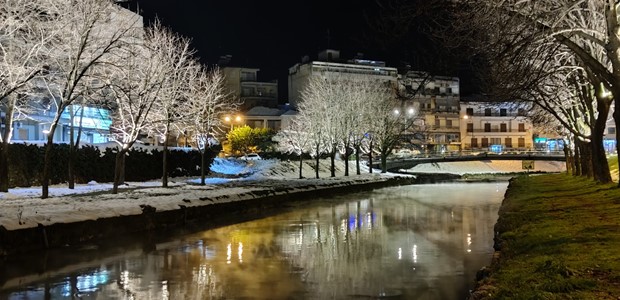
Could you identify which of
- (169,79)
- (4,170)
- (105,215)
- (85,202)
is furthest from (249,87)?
(105,215)

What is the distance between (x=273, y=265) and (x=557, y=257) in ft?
21.8

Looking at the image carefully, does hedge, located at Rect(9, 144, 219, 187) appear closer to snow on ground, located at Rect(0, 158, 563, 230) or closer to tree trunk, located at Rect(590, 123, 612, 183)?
snow on ground, located at Rect(0, 158, 563, 230)

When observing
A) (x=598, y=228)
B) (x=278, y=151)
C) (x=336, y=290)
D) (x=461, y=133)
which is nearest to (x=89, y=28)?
(x=336, y=290)

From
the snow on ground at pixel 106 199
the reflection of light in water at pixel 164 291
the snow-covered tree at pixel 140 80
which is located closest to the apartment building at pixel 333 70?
the snow on ground at pixel 106 199

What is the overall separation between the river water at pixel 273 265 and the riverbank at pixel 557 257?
1.22 meters

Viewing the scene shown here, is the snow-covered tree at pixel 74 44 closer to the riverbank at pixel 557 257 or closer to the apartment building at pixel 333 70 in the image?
the riverbank at pixel 557 257

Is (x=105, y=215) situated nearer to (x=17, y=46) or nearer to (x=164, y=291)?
(x=164, y=291)

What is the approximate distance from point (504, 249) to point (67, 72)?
21.8 meters

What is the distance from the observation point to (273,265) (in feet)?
46.0

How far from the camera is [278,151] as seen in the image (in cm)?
7175

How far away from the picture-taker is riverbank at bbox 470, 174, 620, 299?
309 inches

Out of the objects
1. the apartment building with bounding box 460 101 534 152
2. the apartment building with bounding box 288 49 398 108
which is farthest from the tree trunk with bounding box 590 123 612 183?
the apartment building with bounding box 460 101 534 152

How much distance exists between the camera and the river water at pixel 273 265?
36.2 feet

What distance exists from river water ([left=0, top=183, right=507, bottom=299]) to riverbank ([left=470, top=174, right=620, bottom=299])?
1221mm
